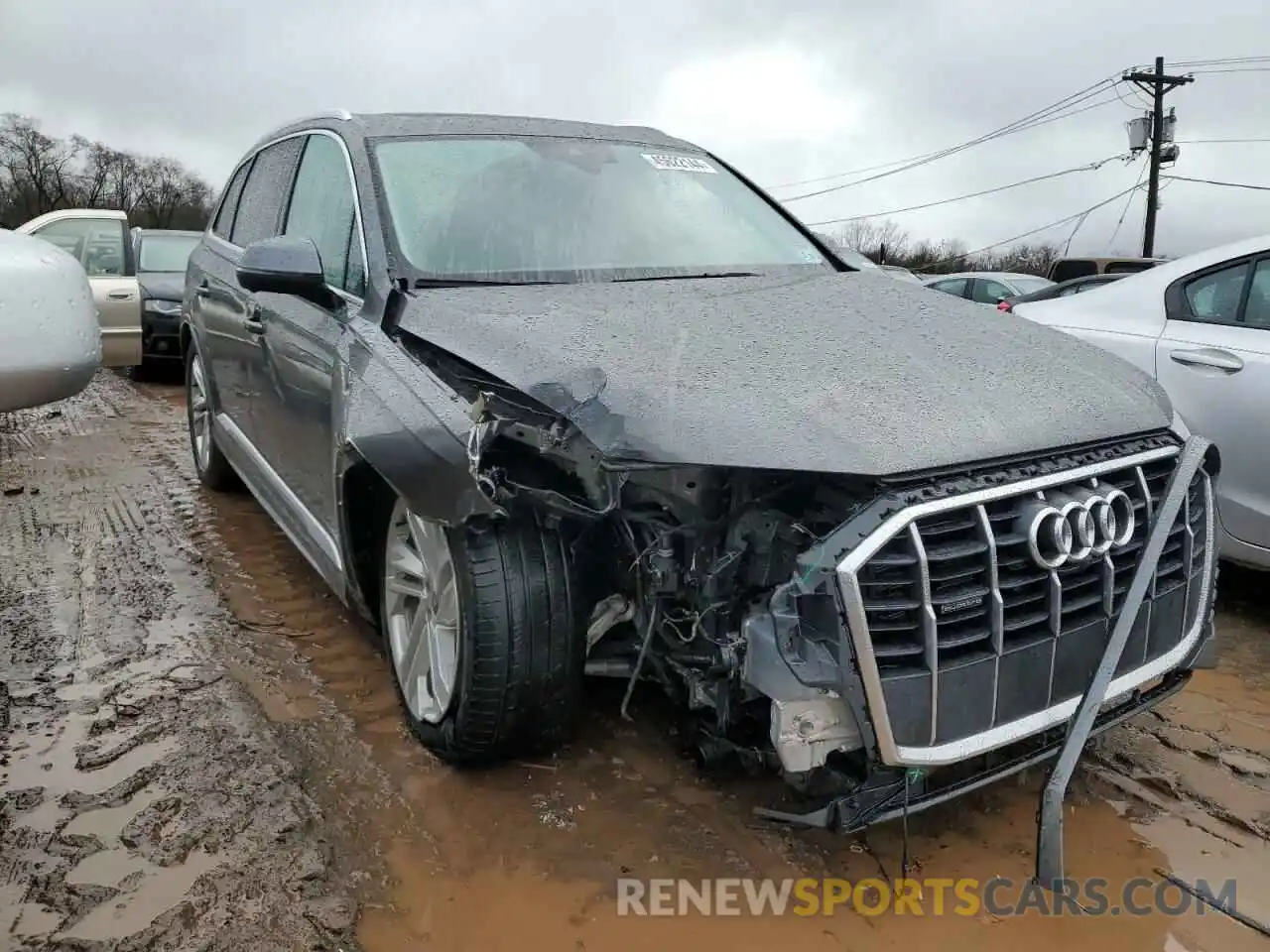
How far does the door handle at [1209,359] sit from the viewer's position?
3705mm

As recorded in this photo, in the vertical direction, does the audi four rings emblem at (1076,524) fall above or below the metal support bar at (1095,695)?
above

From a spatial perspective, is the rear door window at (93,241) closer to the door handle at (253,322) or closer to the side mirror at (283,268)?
the door handle at (253,322)

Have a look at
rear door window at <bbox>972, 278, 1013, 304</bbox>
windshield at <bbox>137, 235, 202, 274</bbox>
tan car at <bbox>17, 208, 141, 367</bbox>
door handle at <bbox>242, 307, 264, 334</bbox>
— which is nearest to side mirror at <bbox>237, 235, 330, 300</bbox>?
door handle at <bbox>242, 307, 264, 334</bbox>

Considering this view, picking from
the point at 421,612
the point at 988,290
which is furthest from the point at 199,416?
the point at 988,290

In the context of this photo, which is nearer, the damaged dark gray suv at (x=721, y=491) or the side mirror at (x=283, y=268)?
the damaged dark gray suv at (x=721, y=491)

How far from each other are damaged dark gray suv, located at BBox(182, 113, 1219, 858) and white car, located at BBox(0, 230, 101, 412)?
68 centimetres

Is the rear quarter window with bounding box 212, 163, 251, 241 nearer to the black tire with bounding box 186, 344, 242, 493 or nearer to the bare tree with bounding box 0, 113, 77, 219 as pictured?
the black tire with bounding box 186, 344, 242, 493

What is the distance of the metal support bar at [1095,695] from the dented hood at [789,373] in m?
0.19

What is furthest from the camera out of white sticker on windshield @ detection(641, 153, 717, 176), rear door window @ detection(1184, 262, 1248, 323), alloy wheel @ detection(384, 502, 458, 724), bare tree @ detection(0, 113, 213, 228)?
bare tree @ detection(0, 113, 213, 228)

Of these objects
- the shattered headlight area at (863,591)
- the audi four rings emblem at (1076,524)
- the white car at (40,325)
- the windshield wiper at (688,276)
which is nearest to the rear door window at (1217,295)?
the shattered headlight area at (863,591)

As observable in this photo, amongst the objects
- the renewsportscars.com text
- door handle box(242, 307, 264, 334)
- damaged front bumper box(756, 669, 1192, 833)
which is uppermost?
door handle box(242, 307, 264, 334)

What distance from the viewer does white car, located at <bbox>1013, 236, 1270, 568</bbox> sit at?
3.63 m

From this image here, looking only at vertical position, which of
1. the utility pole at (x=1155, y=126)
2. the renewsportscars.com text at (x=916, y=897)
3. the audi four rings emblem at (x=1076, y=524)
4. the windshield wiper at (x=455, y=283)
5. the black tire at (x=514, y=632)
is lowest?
the renewsportscars.com text at (x=916, y=897)

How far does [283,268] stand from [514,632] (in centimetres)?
135
